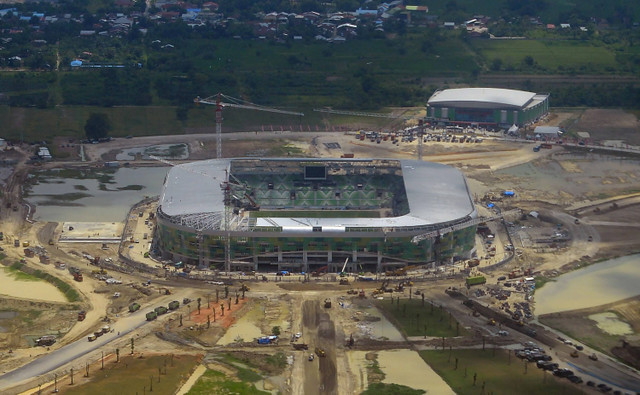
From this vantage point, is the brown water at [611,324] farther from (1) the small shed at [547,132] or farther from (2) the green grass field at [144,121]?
(2) the green grass field at [144,121]

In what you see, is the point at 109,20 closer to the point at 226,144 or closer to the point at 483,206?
the point at 226,144

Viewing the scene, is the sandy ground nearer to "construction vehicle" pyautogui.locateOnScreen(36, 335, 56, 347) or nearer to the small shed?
"construction vehicle" pyautogui.locateOnScreen(36, 335, 56, 347)

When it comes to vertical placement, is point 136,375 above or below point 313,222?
below

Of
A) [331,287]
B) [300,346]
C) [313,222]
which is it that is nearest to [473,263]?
[331,287]

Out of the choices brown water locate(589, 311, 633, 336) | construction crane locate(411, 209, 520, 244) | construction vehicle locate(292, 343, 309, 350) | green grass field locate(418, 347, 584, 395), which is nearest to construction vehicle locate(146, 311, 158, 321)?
construction vehicle locate(292, 343, 309, 350)

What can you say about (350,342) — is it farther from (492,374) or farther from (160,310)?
(160,310)

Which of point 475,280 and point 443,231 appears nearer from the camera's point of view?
point 475,280

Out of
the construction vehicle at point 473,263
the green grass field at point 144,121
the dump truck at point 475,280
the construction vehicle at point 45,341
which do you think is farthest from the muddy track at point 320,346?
the green grass field at point 144,121
